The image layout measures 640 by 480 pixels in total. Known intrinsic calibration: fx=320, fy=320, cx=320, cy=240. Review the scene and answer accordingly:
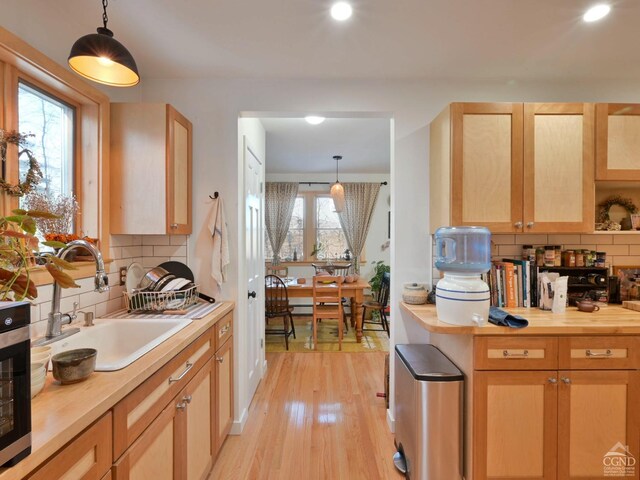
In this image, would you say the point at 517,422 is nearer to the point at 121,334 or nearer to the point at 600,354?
the point at 600,354

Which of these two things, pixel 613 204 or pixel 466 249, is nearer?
pixel 466 249

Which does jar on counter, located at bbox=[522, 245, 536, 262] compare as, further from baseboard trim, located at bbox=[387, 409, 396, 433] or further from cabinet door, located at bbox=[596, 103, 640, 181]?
baseboard trim, located at bbox=[387, 409, 396, 433]

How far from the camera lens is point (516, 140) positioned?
193 centimetres

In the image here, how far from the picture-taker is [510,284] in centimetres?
203

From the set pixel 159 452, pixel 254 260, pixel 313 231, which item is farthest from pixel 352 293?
pixel 159 452

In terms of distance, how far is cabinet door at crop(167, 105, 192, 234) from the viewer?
1.90 meters

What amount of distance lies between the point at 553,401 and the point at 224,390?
1797mm

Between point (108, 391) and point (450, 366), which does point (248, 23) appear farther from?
point (450, 366)

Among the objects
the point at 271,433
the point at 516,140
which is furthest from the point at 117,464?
the point at 516,140

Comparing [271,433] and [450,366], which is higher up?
[450,366]

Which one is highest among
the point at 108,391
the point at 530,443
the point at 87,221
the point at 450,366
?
the point at 87,221

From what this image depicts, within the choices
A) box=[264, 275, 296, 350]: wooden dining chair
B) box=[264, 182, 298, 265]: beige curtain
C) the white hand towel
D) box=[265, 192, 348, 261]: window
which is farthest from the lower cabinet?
box=[264, 182, 298, 265]: beige curtain

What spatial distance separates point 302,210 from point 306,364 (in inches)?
115

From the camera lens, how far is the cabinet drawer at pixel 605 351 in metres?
1.62
